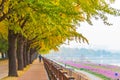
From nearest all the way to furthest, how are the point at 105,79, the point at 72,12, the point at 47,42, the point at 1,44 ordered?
1. the point at 72,12
2. the point at 47,42
3. the point at 105,79
4. the point at 1,44

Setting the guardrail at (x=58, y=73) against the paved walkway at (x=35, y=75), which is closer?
the guardrail at (x=58, y=73)

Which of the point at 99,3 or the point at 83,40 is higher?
the point at 99,3

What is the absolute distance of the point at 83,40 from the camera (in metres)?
28.4

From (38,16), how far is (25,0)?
5.58ft

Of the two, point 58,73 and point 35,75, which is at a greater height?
point 58,73

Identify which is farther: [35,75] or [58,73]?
[35,75]

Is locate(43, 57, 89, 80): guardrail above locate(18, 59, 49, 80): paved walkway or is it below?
above

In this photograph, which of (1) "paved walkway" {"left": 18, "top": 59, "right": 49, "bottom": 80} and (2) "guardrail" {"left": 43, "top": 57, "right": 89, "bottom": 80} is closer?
(2) "guardrail" {"left": 43, "top": 57, "right": 89, "bottom": 80}

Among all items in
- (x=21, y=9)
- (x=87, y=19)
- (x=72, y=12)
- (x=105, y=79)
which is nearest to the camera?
(x=72, y=12)

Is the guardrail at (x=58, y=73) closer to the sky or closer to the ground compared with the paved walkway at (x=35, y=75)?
closer to the sky

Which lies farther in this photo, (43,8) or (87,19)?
(87,19)

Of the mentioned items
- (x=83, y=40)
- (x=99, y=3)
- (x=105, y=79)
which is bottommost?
(x=105, y=79)

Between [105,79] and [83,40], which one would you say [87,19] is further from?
[105,79]

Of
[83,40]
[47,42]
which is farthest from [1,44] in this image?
[83,40]
